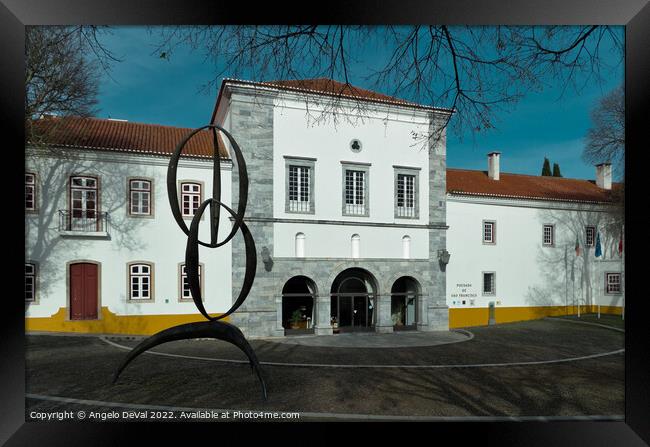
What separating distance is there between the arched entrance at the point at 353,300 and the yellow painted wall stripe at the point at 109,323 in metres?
4.85

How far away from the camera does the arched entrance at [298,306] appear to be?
1467cm

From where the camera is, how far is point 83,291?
40.0 ft

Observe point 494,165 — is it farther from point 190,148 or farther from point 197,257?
point 197,257

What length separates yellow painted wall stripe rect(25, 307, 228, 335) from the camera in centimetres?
1186

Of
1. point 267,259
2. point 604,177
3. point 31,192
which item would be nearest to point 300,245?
point 267,259

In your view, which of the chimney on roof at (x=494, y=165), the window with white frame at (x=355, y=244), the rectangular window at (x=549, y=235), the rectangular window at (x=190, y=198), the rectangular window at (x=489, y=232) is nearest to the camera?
the rectangular window at (x=190, y=198)

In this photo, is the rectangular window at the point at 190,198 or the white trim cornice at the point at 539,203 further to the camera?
the white trim cornice at the point at 539,203

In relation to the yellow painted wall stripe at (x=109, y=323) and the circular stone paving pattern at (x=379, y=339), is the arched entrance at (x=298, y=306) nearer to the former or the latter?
the circular stone paving pattern at (x=379, y=339)

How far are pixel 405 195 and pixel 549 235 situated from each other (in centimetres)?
637

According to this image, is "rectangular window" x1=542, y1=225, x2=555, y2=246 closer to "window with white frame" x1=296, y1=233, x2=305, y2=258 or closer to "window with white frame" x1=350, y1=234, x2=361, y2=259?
"window with white frame" x1=350, y1=234, x2=361, y2=259

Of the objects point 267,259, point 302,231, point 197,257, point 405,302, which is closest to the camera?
point 197,257

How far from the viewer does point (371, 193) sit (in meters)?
15.5

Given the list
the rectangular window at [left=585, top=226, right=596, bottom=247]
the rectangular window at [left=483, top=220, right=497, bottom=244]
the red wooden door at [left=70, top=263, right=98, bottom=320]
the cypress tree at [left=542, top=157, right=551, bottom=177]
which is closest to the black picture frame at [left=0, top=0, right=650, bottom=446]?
the red wooden door at [left=70, top=263, right=98, bottom=320]
